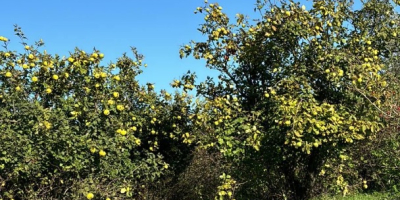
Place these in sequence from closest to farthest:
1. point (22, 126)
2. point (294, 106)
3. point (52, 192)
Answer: point (294, 106) → point (22, 126) → point (52, 192)

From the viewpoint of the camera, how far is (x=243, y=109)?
4969mm

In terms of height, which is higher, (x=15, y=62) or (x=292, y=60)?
(x=15, y=62)

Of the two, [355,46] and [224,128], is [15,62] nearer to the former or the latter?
[224,128]

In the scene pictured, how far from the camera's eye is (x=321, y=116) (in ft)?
13.4

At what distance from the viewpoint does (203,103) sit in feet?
17.4

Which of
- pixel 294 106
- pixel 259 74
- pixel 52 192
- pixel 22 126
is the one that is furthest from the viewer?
pixel 259 74

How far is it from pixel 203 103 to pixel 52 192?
6.61 feet

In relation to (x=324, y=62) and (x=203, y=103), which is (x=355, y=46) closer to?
(x=324, y=62)

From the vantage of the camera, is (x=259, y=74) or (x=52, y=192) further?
(x=259, y=74)

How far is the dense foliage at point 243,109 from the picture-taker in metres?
4.21

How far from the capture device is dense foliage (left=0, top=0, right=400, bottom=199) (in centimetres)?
421

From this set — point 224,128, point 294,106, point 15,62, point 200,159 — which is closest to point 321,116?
point 294,106

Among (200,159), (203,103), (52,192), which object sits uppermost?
(203,103)

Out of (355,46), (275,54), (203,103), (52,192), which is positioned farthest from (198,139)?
(355,46)
